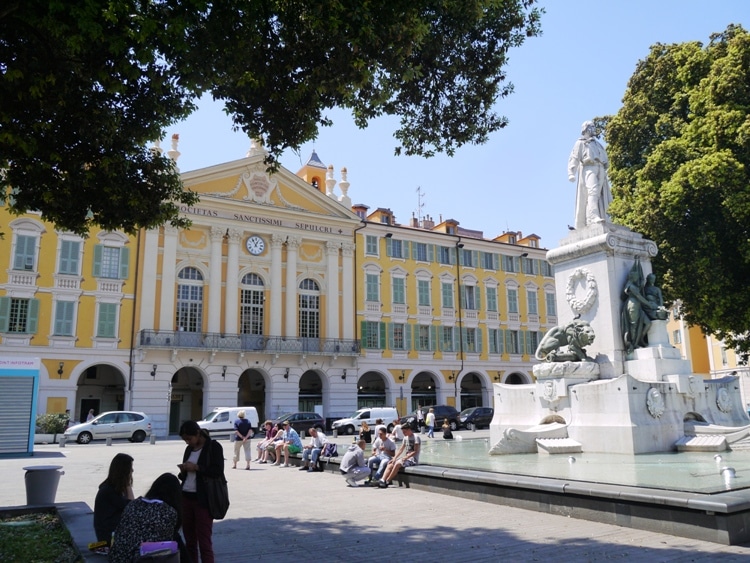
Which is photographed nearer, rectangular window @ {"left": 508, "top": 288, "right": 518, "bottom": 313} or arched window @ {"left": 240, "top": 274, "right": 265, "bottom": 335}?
arched window @ {"left": 240, "top": 274, "right": 265, "bottom": 335}

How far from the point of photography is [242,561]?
5.93 m

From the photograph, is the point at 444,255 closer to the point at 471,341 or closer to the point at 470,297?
the point at 470,297

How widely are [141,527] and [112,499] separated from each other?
1651 millimetres

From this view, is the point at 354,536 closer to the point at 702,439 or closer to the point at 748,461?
the point at 748,461

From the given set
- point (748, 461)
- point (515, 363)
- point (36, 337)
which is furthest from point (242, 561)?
point (515, 363)

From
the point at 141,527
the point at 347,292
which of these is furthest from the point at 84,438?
the point at 141,527

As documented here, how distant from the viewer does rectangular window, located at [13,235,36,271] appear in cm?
3167

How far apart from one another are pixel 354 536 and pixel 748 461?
6034 mm

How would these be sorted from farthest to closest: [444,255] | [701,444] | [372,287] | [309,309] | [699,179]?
[444,255]
[372,287]
[309,309]
[699,179]
[701,444]

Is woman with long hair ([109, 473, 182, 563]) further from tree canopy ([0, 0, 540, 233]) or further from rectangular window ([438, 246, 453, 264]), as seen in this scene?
rectangular window ([438, 246, 453, 264])

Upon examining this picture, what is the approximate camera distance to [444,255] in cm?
4469

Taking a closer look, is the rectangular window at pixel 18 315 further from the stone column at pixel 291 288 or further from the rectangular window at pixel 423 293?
the rectangular window at pixel 423 293

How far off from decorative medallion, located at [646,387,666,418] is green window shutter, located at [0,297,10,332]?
30.1 meters

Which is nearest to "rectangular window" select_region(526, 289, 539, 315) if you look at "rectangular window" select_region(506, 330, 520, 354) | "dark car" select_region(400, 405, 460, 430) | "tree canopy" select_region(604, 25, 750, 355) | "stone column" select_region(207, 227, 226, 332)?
"rectangular window" select_region(506, 330, 520, 354)
